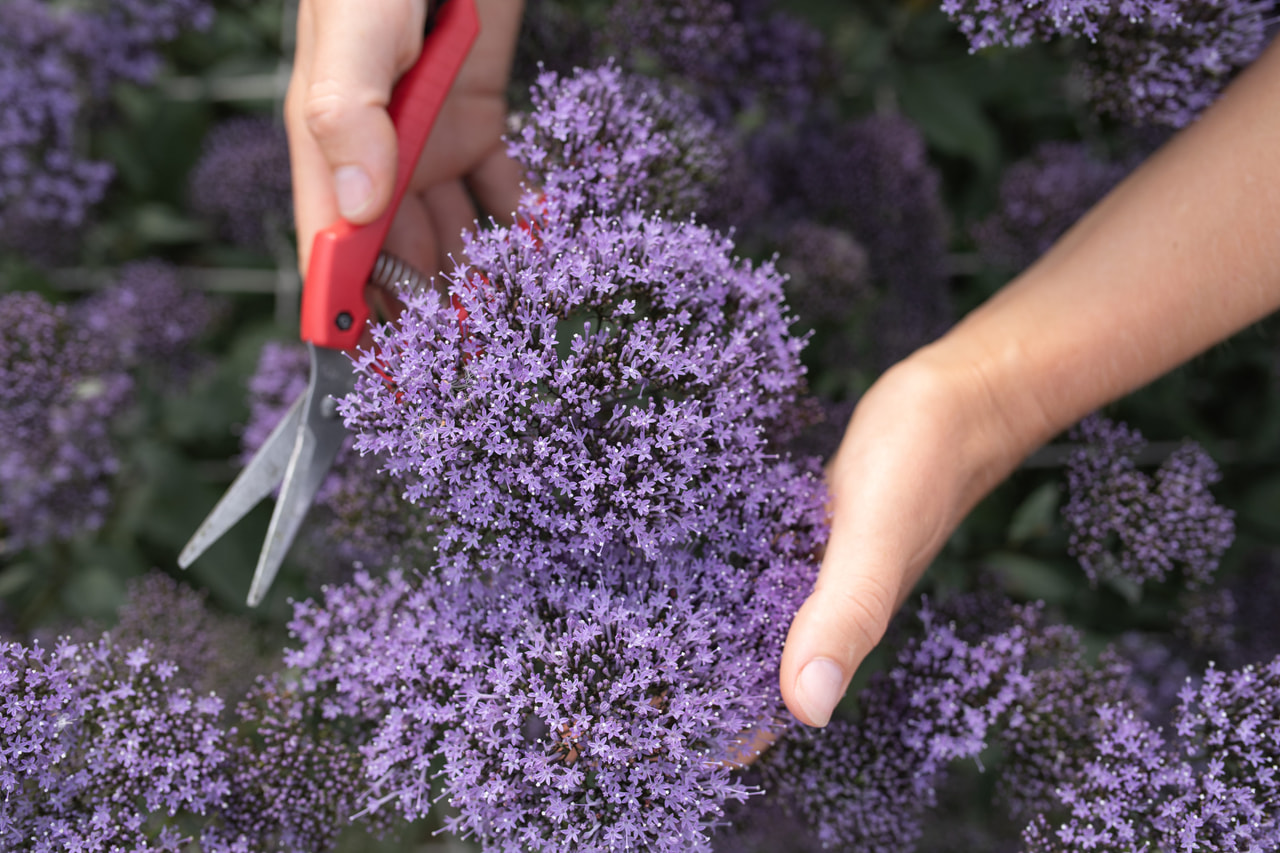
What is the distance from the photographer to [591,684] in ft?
4.70

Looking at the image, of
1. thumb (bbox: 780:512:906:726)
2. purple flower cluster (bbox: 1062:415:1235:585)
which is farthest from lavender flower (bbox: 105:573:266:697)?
purple flower cluster (bbox: 1062:415:1235:585)

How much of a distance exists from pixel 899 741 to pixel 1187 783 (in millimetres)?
519

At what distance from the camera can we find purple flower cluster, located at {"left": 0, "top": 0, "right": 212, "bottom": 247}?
2.47 meters

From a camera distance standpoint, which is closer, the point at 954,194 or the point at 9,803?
the point at 9,803

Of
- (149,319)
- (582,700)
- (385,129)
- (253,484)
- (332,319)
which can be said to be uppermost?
(385,129)

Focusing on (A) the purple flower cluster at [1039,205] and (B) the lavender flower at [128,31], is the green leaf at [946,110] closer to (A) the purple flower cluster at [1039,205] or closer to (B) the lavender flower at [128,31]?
(A) the purple flower cluster at [1039,205]

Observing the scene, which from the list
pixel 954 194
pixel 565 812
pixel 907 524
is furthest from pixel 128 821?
pixel 954 194

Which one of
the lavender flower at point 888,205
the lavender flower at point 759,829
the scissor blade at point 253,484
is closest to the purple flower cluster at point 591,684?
the lavender flower at point 759,829

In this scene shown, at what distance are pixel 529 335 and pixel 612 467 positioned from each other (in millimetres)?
263

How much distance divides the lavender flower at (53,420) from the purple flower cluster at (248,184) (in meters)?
0.54

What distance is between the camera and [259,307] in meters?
3.09

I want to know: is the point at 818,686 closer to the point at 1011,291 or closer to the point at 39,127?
the point at 1011,291

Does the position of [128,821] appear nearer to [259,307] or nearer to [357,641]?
[357,641]

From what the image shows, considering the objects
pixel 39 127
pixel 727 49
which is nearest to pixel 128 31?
pixel 39 127
